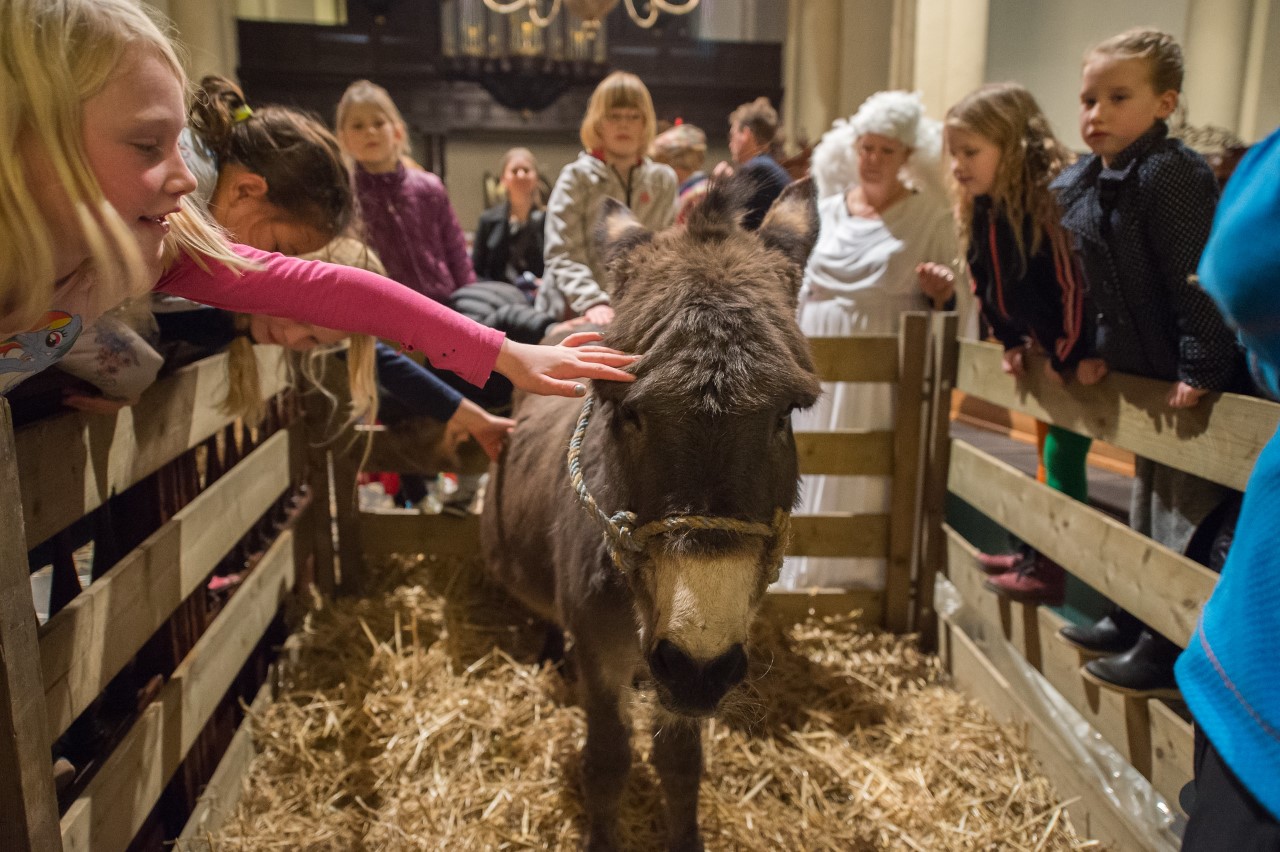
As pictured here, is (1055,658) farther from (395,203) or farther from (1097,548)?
(395,203)

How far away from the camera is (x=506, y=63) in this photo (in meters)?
10.3

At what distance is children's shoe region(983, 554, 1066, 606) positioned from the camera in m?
2.73

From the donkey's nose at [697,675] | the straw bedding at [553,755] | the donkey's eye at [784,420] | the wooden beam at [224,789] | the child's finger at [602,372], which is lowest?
the straw bedding at [553,755]

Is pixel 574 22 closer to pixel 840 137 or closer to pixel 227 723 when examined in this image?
pixel 840 137

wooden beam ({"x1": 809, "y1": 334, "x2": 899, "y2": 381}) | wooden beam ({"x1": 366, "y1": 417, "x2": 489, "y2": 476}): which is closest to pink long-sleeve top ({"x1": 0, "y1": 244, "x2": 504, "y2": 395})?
wooden beam ({"x1": 366, "y1": 417, "x2": 489, "y2": 476})

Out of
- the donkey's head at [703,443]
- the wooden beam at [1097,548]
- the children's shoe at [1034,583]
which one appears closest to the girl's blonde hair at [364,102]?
the donkey's head at [703,443]

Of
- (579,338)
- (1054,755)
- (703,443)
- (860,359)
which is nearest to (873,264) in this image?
(860,359)

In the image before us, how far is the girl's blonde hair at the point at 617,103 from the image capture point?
10.9ft

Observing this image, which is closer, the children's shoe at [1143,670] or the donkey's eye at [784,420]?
the donkey's eye at [784,420]

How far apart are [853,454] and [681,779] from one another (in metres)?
1.71

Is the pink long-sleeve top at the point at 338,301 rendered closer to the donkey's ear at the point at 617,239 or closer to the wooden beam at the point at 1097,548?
the donkey's ear at the point at 617,239

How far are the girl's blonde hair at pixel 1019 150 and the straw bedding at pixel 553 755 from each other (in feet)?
5.67

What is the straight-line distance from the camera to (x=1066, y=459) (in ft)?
9.41

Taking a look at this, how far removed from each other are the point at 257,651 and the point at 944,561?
9.27 feet
